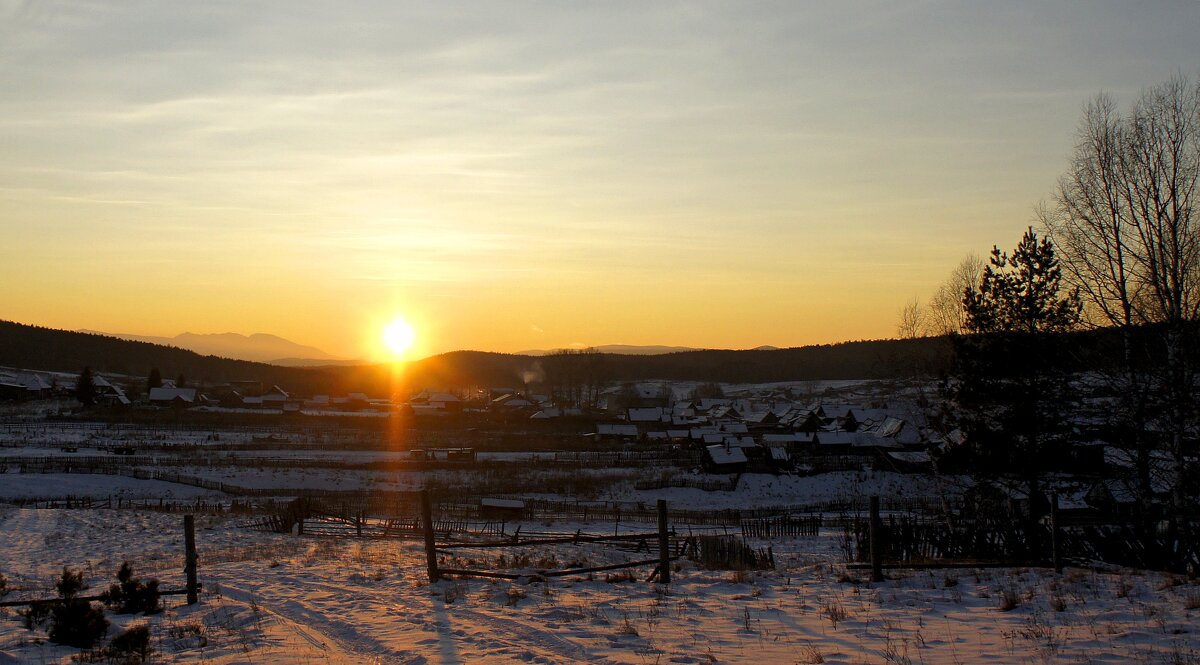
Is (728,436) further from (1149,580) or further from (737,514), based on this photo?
(1149,580)

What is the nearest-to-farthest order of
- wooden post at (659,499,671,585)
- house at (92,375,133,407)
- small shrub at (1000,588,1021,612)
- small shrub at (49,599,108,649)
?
small shrub at (49,599,108,649)
small shrub at (1000,588,1021,612)
wooden post at (659,499,671,585)
house at (92,375,133,407)

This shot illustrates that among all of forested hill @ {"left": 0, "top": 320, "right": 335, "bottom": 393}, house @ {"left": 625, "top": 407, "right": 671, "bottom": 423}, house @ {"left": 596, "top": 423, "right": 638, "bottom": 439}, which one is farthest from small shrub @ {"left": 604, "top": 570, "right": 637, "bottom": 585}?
forested hill @ {"left": 0, "top": 320, "right": 335, "bottom": 393}

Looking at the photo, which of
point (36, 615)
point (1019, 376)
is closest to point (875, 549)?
point (36, 615)

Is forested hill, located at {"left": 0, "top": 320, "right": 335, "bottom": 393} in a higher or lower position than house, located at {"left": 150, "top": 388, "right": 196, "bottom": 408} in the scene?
higher

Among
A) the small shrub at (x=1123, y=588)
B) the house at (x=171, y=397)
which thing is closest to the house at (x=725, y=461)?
the small shrub at (x=1123, y=588)

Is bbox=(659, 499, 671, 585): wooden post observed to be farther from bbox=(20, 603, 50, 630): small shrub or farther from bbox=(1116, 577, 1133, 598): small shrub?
bbox=(20, 603, 50, 630): small shrub

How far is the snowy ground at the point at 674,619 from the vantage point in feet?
31.8

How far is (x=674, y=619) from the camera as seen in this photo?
A: 11.9 meters

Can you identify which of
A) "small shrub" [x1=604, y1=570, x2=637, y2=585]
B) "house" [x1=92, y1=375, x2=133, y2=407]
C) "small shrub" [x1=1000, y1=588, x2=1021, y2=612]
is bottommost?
"small shrub" [x1=604, y1=570, x2=637, y2=585]

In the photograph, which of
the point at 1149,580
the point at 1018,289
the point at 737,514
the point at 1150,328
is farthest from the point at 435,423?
the point at 1149,580

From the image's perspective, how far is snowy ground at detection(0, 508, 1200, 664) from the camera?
31.8ft

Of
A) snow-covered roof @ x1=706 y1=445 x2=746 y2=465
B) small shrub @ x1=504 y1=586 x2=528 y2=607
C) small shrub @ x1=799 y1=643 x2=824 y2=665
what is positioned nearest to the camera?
small shrub @ x1=799 y1=643 x2=824 y2=665

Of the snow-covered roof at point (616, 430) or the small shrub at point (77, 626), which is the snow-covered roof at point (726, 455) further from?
the small shrub at point (77, 626)

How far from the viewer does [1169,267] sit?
2466 cm
